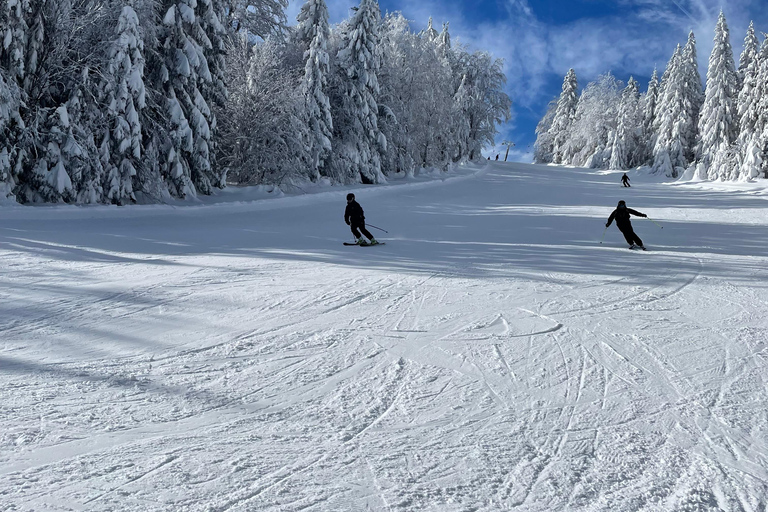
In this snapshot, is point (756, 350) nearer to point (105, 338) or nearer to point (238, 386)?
point (238, 386)

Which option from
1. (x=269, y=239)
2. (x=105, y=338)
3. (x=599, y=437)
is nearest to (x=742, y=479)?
(x=599, y=437)

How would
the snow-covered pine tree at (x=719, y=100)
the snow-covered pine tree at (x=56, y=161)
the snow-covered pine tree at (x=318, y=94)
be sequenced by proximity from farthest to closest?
the snow-covered pine tree at (x=719, y=100) < the snow-covered pine tree at (x=318, y=94) < the snow-covered pine tree at (x=56, y=161)

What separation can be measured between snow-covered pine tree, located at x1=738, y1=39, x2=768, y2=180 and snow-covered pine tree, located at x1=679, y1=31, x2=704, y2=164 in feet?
31.2

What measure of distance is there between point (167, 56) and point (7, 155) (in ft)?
23.1

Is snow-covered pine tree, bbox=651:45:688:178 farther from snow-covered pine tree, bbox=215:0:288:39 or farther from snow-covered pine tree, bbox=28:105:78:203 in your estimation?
snow-covered pine tree, bbox=28:105:78:203

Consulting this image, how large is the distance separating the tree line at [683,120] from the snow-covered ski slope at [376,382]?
1219 inches

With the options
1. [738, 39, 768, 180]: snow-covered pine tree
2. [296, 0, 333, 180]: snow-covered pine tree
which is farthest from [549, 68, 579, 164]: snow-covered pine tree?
[296, 0, 333, 180]: snow-covered pine tree

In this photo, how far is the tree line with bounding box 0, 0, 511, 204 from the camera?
16.0 metres

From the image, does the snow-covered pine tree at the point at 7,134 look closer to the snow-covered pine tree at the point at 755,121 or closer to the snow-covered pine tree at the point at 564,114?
the snow-covered pine tree at the point at 755,121

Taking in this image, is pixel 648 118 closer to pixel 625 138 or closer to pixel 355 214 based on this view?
pixel 625 138

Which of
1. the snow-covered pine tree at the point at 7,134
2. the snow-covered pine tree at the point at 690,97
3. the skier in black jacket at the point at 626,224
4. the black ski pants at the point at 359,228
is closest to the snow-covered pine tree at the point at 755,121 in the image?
the snow-covered pine tree at the point at 690,97

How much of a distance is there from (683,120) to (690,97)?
3345 millimetres

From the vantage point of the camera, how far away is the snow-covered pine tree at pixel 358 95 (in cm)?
2873

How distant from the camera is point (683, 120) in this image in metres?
48.1
